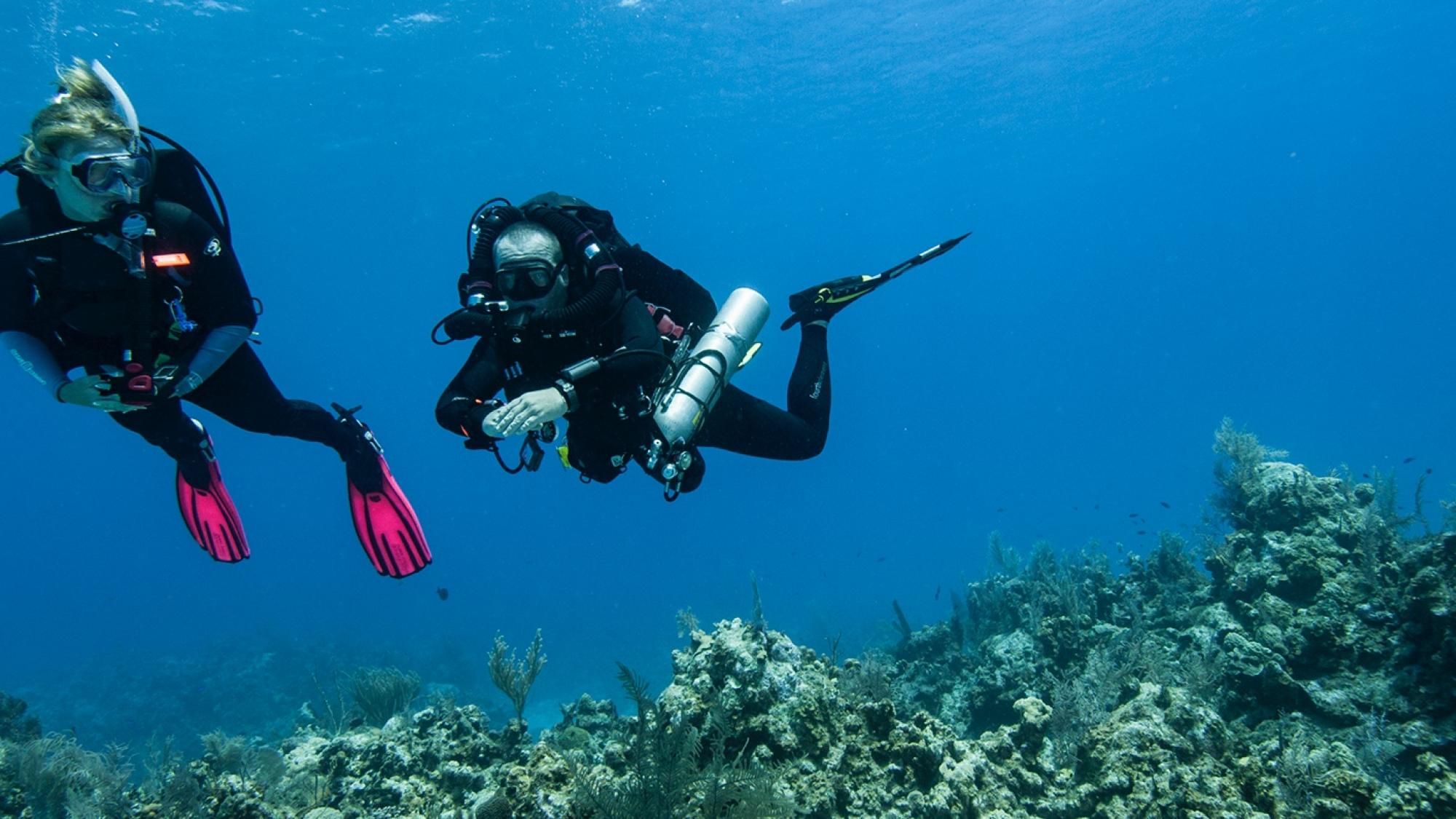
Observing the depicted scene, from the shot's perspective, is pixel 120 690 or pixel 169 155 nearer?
pixel 169 155

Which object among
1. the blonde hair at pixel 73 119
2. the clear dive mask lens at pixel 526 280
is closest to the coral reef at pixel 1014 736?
the clear dive mask lens at pixel 526 280

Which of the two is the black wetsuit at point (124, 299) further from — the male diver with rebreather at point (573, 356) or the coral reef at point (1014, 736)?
the coral reef at point (1014, 736)

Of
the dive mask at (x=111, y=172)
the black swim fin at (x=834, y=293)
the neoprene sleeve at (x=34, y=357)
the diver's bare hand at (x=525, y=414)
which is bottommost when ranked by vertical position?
the diver's bare hand at (x=525, y=414)

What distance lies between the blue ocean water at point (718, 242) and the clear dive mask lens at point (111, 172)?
16.3m

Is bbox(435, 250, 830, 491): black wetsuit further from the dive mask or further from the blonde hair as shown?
the blonde hair

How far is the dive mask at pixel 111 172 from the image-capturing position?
407 cm

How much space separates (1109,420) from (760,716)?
134 meters

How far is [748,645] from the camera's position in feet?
17.7

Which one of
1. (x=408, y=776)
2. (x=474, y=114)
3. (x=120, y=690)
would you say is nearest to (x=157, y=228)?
(x=408, y=776)

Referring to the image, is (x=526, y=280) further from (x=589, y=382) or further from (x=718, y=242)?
(x=718, y=242)

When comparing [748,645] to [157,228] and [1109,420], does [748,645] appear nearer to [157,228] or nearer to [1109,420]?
[157,228]

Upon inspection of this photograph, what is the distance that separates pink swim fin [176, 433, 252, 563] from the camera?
598 cm

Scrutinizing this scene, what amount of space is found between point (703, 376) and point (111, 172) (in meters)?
3.88

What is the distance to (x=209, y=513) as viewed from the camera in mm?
6031
